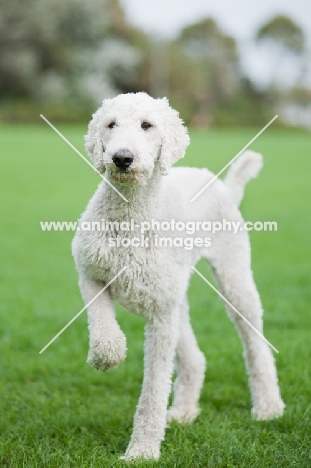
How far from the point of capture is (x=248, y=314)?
4.89m

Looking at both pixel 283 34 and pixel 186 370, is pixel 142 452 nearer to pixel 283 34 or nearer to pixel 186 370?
pixel 186 370

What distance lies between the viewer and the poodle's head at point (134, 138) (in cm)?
349

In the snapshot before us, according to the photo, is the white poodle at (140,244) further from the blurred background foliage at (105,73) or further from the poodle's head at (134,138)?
the blurred background foliage at (105,73)

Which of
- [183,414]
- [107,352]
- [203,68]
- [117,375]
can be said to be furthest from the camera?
[203,68]

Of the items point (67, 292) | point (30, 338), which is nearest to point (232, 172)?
point (30, 338)

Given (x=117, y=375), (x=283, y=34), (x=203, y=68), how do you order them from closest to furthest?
1. (x=117, y=375)
2. (x=203, y=68)
3. (x=283, y=34)

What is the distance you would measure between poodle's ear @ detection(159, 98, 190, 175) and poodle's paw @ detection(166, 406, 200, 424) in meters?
1.64

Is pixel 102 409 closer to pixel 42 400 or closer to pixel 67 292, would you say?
pixel 42 400

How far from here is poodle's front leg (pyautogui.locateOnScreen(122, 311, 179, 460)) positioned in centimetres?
397

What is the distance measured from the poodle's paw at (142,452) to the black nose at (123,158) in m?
1.50

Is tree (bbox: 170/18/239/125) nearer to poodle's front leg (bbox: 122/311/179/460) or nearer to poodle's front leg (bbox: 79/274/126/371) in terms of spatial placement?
poodle's front leg (bbox: 122/311/179/460)

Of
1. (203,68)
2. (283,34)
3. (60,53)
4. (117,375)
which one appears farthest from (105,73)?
(117,375)

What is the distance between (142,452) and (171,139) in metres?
1.65

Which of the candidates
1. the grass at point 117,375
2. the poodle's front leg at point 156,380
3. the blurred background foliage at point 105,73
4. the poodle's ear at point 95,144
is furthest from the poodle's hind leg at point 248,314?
the blurred background foliage at point 105,73
